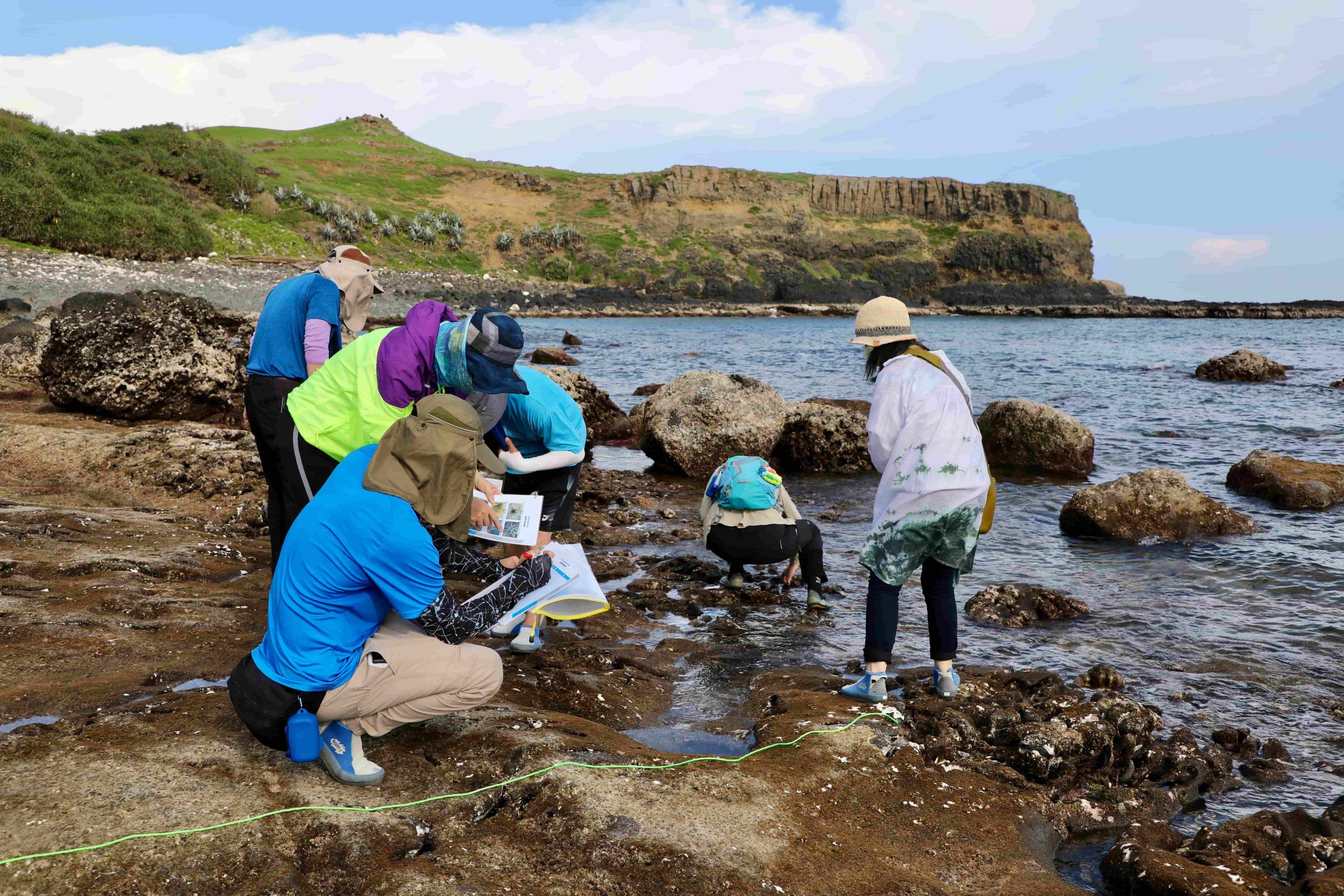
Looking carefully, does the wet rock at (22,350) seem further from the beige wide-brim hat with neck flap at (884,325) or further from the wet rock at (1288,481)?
the wet rock at (1288,481)

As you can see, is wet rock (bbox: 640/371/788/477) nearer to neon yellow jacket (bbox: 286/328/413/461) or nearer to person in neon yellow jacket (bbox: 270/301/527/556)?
person in neon yellow jacket (bbox: 270/301/527/556)

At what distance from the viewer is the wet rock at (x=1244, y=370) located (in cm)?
2862

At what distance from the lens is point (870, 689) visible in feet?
18.0

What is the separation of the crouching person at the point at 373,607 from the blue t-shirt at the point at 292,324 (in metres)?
2.38

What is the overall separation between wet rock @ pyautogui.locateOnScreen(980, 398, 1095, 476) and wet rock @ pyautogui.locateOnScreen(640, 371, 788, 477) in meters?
3.70

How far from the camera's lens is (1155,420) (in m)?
20.7

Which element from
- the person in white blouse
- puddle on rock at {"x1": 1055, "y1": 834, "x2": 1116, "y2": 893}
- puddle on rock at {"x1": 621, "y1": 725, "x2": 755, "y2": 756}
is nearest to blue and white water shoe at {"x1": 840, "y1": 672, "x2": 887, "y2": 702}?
the person in white blouse

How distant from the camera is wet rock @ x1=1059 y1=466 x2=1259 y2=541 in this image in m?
10.6

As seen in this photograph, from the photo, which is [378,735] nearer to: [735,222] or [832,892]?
[832,892]

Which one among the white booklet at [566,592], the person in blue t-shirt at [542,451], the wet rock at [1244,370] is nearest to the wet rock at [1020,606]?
the person in blue t-shirt at [542,451]

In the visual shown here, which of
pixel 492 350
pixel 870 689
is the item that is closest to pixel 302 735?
pixel 492 350

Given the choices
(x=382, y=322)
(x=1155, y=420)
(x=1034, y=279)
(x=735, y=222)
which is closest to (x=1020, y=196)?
(x=1034, y=279)

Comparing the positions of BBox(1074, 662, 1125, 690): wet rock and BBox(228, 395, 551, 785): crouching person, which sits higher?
BBox(228, 395, 551, 785): crouching person

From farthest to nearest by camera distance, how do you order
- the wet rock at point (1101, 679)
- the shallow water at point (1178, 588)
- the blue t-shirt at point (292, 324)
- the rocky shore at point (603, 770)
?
the wet rock at point (1101, 679)
the shallow water at point (1178, 588)
the blue t-shirt at point (292, 324)
the rocky shore at point (603, 770)
